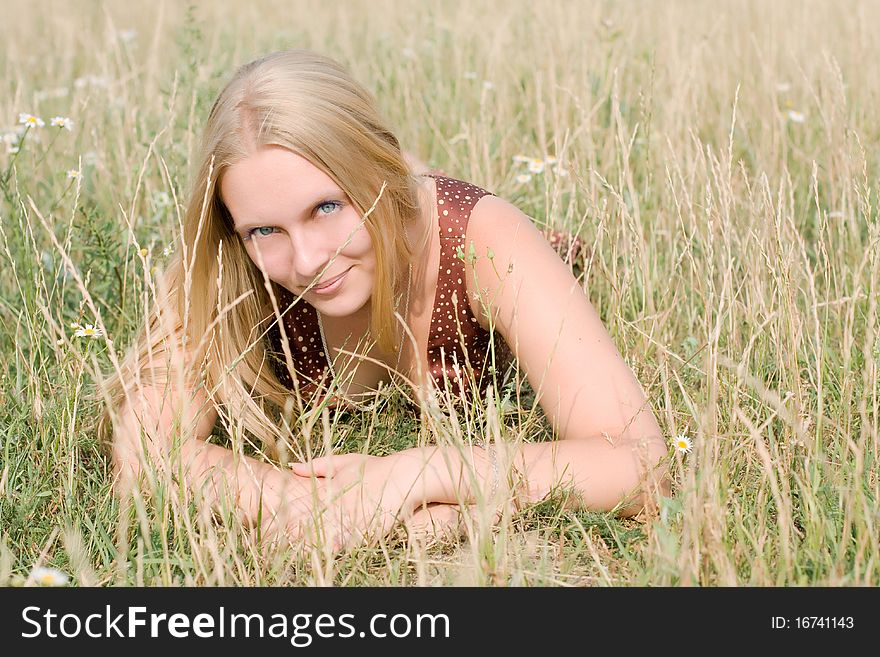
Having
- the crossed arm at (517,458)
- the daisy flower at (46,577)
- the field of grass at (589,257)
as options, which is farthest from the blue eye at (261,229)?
the daisy flower at (46,577)

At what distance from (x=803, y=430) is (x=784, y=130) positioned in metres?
2.00

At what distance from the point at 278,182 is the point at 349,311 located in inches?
14.4

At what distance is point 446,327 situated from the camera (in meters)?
2.55

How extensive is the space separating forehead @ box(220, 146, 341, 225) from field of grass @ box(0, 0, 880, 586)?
1.10 feet

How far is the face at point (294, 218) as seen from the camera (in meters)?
2.07

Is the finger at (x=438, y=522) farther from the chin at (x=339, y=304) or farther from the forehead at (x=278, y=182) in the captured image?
the forehead at (x=278, y=182)

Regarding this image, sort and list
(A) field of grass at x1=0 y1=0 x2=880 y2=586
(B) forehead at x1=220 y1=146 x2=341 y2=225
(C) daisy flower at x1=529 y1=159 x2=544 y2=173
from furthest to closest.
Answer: (C) daisy flower at x1=529 y1=159 x2=544 y2=173 → (B) forehead at x1=220 y1=146 x2=341 y2=225 → (A) field of grass at x1=0 y1=0 x2=880 y2=586

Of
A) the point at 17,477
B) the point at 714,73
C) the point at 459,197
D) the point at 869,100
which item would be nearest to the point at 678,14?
the point at 714,73

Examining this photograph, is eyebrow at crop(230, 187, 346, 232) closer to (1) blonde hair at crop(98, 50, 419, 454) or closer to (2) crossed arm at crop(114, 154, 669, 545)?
(1) blonde hair at crop(98, 50, 419, 454)

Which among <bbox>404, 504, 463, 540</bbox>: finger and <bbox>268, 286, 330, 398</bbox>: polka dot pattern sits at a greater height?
<bbox>268, 286, 330, 398</bbox>: polka dot pattern

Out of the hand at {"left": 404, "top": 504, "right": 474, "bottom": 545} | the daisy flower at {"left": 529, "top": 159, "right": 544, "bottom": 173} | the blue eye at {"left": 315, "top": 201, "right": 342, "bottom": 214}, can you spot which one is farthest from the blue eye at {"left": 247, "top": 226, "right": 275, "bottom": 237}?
the daisy flower at {"left": 529, "top": 159, "right": 544, "bottom": 173}

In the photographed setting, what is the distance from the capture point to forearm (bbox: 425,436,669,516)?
1984mm

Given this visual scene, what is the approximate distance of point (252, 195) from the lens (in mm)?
2098

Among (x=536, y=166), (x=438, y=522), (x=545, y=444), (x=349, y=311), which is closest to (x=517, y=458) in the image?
(x=545, y=444)
